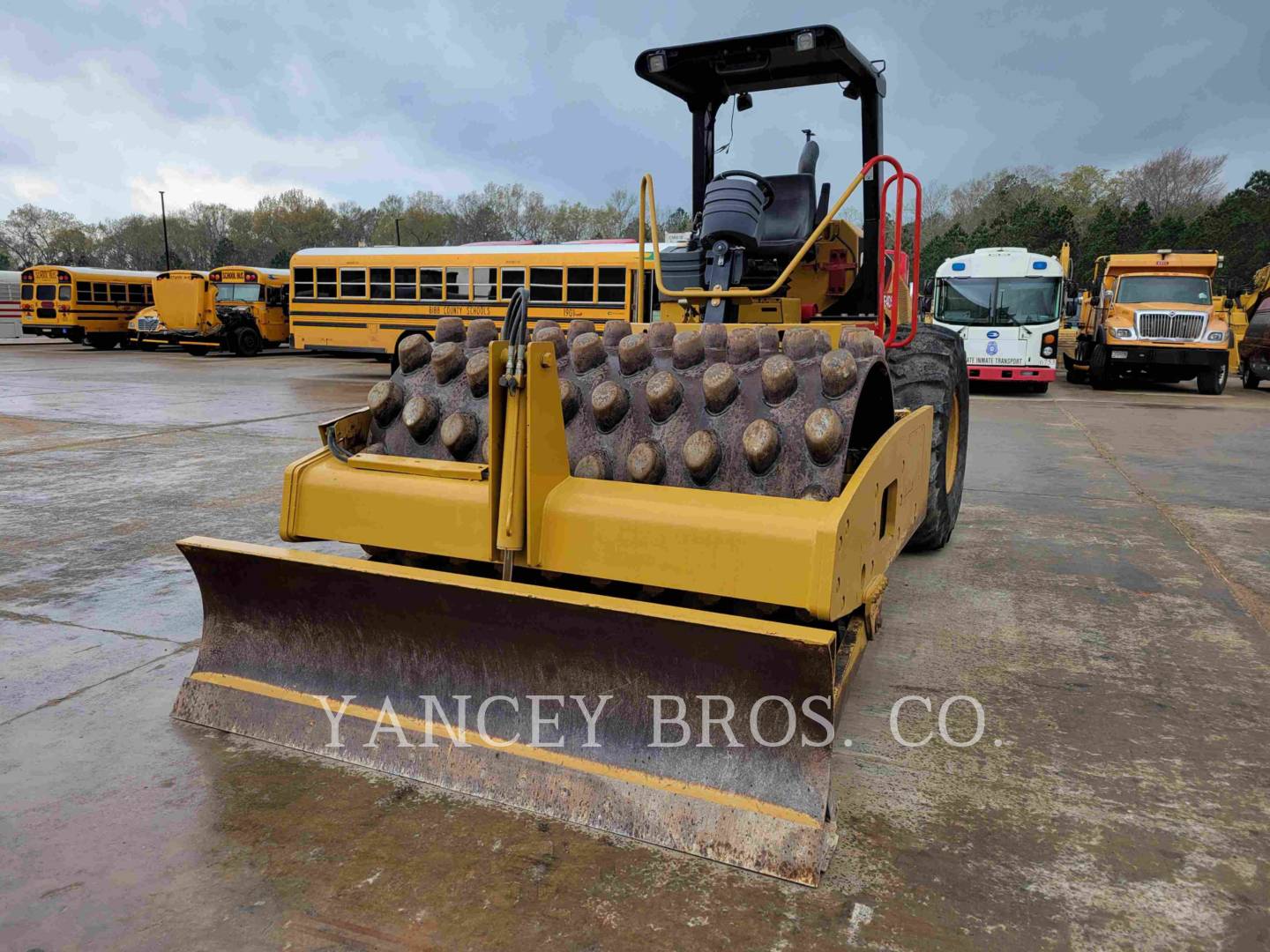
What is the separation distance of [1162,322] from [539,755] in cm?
1775

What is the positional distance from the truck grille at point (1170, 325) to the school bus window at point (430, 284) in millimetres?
13554

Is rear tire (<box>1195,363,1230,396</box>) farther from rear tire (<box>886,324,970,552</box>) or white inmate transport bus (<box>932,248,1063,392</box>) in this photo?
rear tire (<box>886,324,970,552</box>)

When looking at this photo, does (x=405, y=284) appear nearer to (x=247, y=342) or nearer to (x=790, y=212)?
(x=247, y=342)

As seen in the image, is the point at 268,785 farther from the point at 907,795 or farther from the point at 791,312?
the point at 791,312

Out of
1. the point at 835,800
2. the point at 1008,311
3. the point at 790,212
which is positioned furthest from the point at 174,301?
the point at 835,800

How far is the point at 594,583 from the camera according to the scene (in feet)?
9.57

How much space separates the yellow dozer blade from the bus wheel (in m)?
25.9

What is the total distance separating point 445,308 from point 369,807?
17607mm

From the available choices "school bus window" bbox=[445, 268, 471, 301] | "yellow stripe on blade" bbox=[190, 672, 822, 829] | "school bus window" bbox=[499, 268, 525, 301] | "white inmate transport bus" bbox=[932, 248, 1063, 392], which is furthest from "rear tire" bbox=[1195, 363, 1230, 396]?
"yellow stripe on blade" bbox=[190, 672, 822, 829]

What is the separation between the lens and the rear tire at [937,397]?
15.4 ft

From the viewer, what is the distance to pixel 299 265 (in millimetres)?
20656

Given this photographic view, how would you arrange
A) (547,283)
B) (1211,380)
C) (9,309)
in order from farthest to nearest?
1. (9,309)
2. (547,283)
3. (1211,380)

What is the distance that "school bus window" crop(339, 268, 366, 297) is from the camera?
20.0m

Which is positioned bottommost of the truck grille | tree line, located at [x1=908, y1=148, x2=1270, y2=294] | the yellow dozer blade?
the yellow dozer blade
